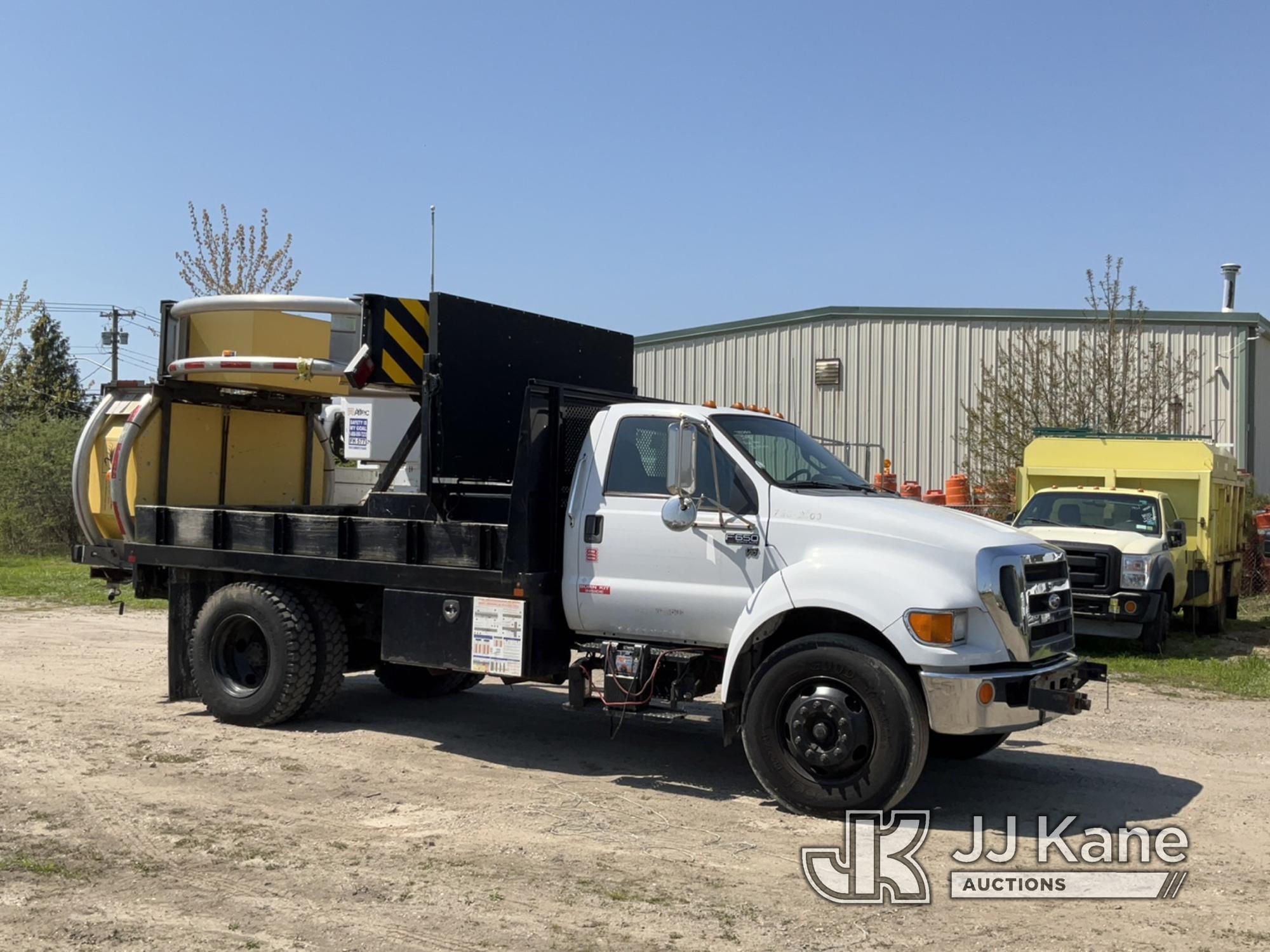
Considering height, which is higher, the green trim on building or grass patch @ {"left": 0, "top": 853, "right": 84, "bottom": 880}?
the green trim on building

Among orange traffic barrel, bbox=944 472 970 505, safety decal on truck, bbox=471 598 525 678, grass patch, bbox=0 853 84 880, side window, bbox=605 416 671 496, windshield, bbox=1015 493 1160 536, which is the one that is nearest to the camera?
grass patch, bbox=0 853 84 880

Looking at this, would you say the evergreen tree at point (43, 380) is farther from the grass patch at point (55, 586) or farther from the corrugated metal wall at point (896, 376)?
the corrugated metal wall at point (896, 376)

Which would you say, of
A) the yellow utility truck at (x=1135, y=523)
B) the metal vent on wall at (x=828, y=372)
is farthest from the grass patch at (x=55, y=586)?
the metal vent on wall at (x=828, y=372)

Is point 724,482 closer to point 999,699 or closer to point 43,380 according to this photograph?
point 999,699

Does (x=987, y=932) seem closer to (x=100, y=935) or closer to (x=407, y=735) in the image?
(x=100, y=935)

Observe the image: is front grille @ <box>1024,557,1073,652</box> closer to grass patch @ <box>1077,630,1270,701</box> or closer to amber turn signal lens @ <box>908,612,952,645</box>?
amber turn signal lens @ <box>908,612,952,645</box>

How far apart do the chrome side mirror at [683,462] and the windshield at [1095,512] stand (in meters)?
8.85

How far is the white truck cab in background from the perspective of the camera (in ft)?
21.5

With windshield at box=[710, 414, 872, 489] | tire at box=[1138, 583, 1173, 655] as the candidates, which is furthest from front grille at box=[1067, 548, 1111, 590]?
windshield at box=[710, 414, 872, 489]

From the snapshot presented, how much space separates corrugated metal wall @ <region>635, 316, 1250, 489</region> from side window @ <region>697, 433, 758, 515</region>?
697 inches

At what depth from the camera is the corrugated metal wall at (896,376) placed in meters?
24.2

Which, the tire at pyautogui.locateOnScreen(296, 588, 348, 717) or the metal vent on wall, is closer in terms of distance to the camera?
the tire at pyautogui.locateOnScreen(296, 588, 348, 717)

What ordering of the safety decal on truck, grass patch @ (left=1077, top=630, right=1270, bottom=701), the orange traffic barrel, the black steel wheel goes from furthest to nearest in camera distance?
the orange traffic barrel
grass patch @ (left=1077, top=630, right=1270, bottom=701)
the safety decal on truck
the black steel wheel

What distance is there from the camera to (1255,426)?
81.5 feet
